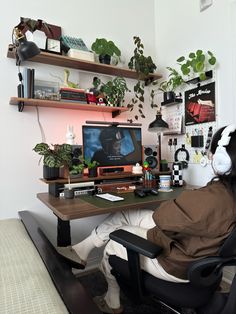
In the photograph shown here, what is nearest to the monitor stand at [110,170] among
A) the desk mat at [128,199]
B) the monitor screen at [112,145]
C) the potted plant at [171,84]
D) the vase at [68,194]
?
the monitor screen at [112,145]

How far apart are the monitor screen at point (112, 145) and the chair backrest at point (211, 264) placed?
120 cm

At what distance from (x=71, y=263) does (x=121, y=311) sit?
45cm

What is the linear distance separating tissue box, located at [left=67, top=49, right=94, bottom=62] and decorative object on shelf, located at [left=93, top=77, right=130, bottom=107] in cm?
21

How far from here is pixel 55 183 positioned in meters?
1.66

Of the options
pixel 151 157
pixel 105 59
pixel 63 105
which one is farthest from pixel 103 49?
pixel 151 157

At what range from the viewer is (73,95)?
6.46ft

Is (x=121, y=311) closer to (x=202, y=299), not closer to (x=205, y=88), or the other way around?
(x=202, y=299)

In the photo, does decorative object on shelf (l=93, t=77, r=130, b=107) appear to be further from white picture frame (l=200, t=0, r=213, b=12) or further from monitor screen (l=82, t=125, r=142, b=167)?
white picture frame (l=200, t=0, r=213, b=12)

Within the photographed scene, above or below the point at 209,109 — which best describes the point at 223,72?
above

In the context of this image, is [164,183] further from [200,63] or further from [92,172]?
[200,63]

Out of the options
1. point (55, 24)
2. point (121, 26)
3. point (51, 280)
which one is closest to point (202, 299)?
point (51, 280)

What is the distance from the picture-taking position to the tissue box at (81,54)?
1.98m

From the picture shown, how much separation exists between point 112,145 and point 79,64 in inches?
31.8

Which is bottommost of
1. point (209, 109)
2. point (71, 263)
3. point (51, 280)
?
point (71, 263)
